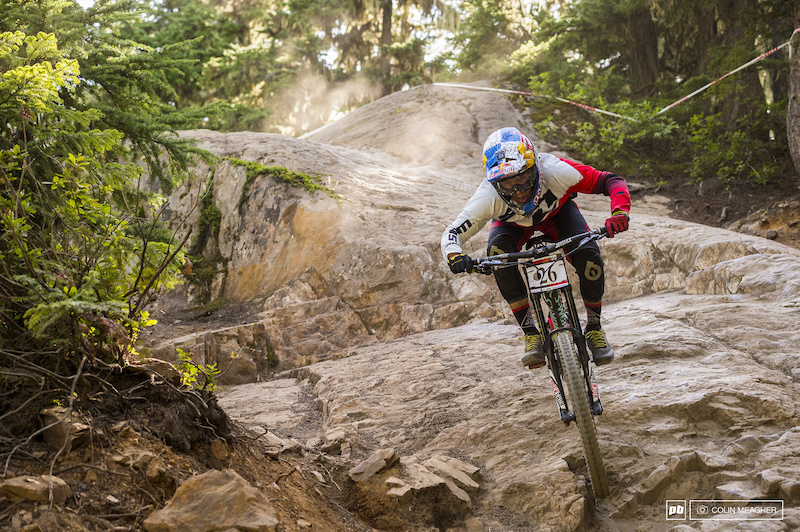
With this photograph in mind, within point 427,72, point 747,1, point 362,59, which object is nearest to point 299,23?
point 362,59

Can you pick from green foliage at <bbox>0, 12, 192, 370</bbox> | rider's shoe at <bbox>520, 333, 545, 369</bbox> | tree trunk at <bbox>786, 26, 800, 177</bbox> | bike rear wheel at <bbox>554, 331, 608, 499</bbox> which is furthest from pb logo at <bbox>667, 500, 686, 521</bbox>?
tree trunk at <bbox>786, 26, 800, 177</bbox>

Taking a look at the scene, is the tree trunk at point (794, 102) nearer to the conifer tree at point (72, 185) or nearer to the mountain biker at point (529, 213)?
the mountain biker at point (529, 213)

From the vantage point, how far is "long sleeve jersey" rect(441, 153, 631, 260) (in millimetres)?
4074

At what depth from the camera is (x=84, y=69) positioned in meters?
4.80

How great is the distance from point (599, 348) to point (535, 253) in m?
0.99

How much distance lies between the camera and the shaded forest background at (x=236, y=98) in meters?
2.82

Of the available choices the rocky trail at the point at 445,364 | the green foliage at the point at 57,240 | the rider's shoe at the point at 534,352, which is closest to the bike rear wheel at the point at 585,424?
the rocky trail at the point at 445,364

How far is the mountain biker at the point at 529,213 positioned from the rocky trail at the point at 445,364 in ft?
2.56

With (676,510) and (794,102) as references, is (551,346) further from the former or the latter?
(794,102)

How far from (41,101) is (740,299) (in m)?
6.61

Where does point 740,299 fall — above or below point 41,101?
below

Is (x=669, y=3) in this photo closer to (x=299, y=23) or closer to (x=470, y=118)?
(x=470, y=118)

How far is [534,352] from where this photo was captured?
391 cm

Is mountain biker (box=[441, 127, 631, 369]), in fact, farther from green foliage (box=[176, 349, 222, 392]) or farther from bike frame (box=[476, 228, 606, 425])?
green foliage (box=[176, 349, 222, 392])
